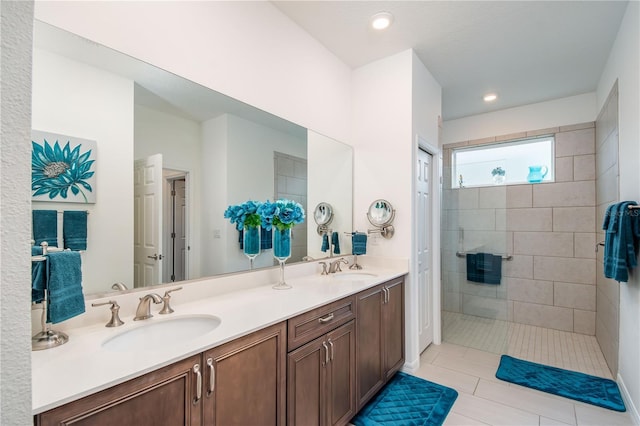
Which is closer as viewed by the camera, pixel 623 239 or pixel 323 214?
pixel 623 239

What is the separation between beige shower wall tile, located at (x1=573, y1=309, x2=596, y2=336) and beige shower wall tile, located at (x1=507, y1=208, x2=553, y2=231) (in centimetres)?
102

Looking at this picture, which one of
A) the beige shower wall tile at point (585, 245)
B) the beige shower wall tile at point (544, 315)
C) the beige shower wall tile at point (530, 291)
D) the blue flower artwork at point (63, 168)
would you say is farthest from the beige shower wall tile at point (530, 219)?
the blue flower artwork at point (63, 168)

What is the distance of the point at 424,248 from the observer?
2969 mm

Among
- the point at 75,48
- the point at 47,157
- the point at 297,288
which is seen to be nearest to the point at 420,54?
the point at 297,288

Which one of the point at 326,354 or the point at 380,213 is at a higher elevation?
the point at 380,213

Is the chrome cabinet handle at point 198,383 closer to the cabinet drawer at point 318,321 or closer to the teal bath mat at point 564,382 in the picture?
the cabinet drawer at point 318,321

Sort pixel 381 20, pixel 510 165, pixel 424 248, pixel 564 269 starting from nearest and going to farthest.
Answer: pixel 381 20
pixel 424 248
pixel 564 269
pixel 510 165

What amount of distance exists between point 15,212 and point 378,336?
2095 mm

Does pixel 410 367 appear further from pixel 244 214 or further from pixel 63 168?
pixel 63 168

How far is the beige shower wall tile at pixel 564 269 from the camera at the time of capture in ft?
11.2

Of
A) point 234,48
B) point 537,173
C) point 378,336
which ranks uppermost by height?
point 234,48

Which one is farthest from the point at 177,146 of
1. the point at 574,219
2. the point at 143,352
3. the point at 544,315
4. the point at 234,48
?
the point at 544,315

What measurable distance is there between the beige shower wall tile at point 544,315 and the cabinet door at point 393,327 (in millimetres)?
2287

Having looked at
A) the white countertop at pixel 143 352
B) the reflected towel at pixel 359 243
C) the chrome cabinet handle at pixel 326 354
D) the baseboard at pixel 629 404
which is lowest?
the baseboard at pixel 629 404
